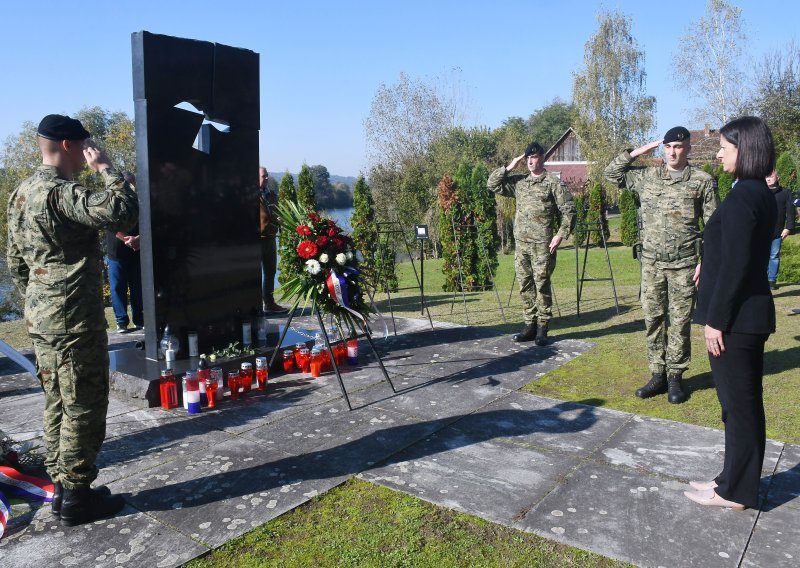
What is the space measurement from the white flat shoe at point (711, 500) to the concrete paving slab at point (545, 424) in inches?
28.9

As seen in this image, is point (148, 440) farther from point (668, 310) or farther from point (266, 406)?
point (668, 310)

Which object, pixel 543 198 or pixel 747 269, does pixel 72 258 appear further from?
pixel 543 198

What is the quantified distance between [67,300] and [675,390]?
4237 mm

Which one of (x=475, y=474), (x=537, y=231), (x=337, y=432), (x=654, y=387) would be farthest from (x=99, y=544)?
(x=537, y=231)

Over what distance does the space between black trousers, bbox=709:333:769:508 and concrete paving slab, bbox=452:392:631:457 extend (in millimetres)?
937

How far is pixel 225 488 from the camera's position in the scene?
3459 millimetres

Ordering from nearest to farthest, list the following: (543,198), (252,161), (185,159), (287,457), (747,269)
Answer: (747,269) < (287,457) < (185,159) < (252,161) < (543,198)

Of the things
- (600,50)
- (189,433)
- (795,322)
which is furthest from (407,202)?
(189,433)

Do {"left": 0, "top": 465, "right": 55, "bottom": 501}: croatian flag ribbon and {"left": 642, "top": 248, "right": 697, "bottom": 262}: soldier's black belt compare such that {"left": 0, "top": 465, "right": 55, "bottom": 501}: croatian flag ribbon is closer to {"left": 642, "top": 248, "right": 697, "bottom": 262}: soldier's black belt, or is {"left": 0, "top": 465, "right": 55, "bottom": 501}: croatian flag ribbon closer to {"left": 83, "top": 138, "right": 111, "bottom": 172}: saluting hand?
{"left": 83, "top": 138, "right": 111, "bottom": 172}: saluting hand

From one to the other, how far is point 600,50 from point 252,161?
3560 centimetres

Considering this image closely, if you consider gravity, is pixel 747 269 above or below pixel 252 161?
below

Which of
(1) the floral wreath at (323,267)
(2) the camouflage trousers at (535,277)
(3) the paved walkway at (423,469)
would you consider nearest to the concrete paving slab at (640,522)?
(3) the paved walkway at (423,469)

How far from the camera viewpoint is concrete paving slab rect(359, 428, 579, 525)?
3283 millimetres

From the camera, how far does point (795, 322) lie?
750 centimetres
